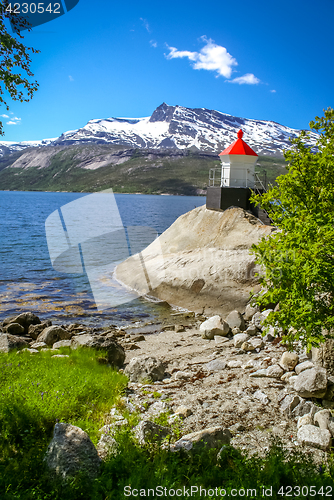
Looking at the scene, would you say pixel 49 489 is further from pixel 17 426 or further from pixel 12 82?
pixel 12 82

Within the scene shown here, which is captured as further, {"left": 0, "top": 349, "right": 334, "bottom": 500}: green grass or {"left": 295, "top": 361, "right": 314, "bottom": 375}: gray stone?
{"left": 295, "top": 361, "right": 314, "bottom": 375}: gray stone

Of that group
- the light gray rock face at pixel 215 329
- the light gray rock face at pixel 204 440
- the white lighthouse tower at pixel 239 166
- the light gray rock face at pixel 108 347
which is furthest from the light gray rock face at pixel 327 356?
the white lighthouse tower at pixel 239 166

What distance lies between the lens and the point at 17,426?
17.9 ft

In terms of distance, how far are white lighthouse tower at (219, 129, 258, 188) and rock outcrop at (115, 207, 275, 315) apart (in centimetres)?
298

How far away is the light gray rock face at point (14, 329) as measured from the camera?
13.9 meters

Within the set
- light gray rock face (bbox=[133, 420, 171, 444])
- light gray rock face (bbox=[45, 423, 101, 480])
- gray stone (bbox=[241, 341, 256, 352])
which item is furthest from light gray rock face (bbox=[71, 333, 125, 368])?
light gray rock face (bbox=[45, 423, 101, 480])

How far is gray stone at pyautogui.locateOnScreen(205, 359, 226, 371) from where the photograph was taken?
9334 mm

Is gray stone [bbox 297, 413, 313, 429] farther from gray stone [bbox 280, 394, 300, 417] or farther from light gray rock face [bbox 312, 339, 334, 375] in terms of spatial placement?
light gray rock face [bbox 312, 339, 334, 375]

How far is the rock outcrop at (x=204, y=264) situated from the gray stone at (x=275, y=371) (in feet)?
26.9

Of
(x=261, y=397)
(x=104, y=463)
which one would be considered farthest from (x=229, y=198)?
(x=104, y=463)

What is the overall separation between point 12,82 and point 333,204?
722 cm

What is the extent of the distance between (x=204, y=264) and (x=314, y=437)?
44.4 feet

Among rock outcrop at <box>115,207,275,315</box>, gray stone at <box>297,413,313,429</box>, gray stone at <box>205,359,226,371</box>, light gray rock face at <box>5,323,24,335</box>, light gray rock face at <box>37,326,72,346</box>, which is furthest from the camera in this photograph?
rock outcrop at <box>115,207,275,315</box>

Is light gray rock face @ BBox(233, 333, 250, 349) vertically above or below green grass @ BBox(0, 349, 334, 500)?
below
